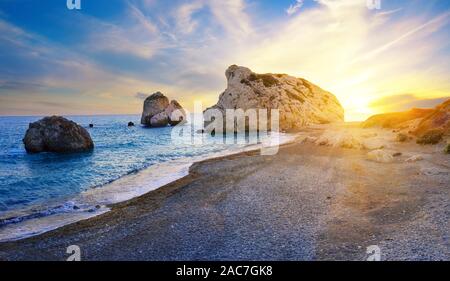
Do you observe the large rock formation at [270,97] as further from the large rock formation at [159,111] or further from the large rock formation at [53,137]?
the large rock formation at [53,137]

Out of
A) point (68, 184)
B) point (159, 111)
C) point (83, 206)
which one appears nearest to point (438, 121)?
point (83, 206)

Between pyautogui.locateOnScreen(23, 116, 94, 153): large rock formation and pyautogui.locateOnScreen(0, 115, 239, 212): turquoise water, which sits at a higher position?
pyautogui.locateOnScreen(23, 116, 94, 153): large rock formation

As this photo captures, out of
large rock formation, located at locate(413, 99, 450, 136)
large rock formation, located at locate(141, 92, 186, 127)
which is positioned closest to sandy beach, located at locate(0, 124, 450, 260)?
large rock formation, located at locate(413, 99, 450, 136)

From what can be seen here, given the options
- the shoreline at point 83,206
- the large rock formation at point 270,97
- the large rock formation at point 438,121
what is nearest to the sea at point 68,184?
the shoreline at point 83,206

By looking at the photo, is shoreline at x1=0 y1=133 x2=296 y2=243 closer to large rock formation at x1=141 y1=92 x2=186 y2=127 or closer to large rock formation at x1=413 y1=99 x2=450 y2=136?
large rock formation at x1=413 y1=99 x2=450 y2=136

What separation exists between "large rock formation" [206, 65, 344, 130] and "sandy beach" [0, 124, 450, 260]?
55.6m

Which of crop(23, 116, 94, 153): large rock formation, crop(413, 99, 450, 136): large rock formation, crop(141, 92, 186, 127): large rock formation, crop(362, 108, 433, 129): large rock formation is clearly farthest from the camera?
crop(141, 92, 186, 127): large rock formation

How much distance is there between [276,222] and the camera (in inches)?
440

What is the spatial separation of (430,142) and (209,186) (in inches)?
878

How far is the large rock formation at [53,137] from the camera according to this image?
35906mm

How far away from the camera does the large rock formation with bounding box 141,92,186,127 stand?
104938 millimetres

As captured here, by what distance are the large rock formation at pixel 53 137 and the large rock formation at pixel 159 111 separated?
222 feet
